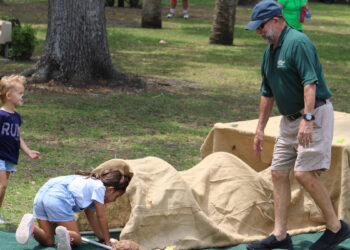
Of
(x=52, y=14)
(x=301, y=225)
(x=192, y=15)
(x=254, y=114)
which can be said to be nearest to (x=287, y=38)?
(x=301, y=225)

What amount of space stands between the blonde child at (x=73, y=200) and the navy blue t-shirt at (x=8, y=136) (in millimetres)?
502

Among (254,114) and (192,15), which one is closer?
(254,114)

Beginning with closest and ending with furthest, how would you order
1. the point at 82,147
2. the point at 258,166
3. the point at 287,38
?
1. the point at 287,38
2. the point at 258,166
3. the point at 82,147

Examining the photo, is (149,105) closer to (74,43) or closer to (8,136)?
(74,43)

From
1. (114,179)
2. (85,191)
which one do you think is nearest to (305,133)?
(114,179)

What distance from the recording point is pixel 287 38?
4828mm

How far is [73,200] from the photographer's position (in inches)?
198

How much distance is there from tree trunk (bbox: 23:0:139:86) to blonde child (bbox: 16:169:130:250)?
21.2ft

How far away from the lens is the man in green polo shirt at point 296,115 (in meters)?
4.71

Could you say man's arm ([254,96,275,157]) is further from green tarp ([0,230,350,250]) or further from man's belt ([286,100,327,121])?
green tarp ([0,230,350,250])

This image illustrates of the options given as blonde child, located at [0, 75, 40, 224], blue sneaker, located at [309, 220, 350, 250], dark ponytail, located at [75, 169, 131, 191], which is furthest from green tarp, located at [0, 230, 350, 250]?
dark ponytail, located at [75, 169, 131, 191]

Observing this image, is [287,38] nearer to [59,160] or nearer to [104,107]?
[59,160]

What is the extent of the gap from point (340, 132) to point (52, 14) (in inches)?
269

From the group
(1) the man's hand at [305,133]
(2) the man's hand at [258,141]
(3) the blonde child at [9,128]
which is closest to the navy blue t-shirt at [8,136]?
(3) the blonde child at [9,128]
